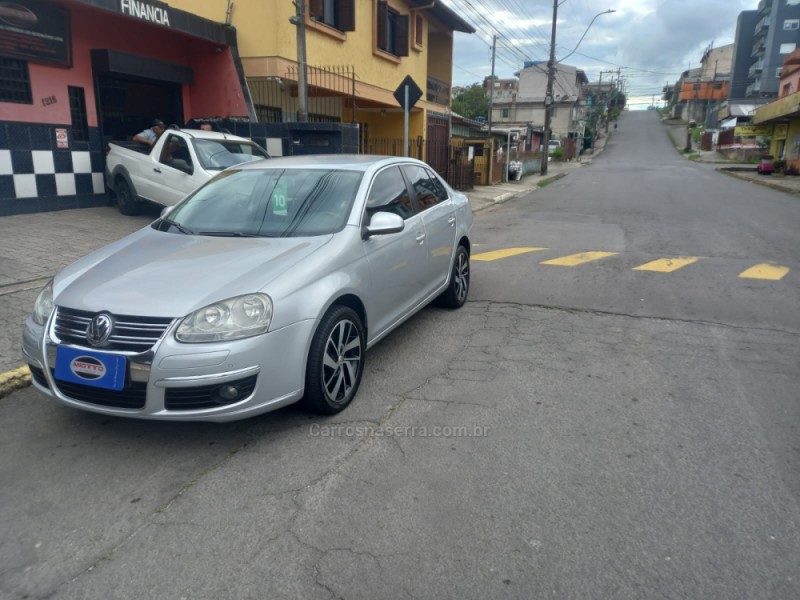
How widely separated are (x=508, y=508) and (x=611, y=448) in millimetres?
932

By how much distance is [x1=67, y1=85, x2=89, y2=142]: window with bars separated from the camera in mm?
10766

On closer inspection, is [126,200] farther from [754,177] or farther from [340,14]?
[754,177]

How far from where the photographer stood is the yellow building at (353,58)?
1305cm

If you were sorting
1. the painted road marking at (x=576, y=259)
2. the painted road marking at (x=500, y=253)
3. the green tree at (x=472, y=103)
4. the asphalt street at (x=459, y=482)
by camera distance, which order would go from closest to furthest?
the asphalt street at (x=459, y=482), the painted road marking at (x=576, y=259), the painted road marking at (x=500, y=253), the green tree at (x=472, y=103)

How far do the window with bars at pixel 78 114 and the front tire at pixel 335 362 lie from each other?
30.7ft

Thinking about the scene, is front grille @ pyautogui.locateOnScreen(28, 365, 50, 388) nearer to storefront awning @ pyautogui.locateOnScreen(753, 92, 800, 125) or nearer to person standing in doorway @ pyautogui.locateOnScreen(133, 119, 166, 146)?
person standing in doorway @ pyautogui.locateOnScreen(133, 119, 166, 146)

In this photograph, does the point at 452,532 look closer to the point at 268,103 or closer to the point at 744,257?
the point at 744,257

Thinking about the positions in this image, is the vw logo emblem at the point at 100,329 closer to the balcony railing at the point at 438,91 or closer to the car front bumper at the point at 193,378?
the car front bumper at the point at 193,378

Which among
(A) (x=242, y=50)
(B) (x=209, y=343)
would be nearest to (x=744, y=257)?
(B) (x=209, y=343)

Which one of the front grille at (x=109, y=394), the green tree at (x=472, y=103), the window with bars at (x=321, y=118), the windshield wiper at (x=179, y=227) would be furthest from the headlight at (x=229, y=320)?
the green tree at (x=472, y=103)

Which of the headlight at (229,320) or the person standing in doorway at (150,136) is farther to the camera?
the person standing in doorway at (150,136)

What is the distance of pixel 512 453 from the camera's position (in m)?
3.47

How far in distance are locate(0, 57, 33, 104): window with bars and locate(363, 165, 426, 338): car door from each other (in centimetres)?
790

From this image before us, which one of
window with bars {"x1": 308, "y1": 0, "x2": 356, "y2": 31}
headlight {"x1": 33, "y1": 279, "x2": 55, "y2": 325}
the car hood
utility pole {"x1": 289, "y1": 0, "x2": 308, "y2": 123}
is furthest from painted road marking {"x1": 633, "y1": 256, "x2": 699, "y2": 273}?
window with bars {"x1": 308, "y1": 0, "x2": 356, "y2": 31}
